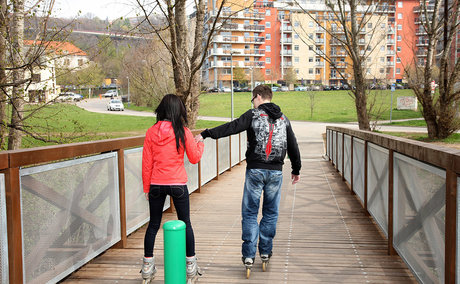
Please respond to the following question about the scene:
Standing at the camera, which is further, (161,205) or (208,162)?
(208,162)

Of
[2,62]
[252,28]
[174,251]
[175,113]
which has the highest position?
[252,28]

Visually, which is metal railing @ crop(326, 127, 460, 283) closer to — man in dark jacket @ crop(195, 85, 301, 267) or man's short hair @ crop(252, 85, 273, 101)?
man in dark jacket @ crop(195, 85, 301, 267)

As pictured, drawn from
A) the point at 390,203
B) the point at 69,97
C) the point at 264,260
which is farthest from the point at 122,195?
the point at 69,97

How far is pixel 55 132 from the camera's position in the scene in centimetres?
1016

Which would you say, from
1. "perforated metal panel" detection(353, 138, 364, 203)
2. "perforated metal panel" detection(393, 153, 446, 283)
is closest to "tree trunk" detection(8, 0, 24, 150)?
"perforated metal panel" detection(353, 138, 364, 203)

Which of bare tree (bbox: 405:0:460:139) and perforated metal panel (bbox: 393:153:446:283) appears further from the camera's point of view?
bare tree (bbox: 405:0:460:139)

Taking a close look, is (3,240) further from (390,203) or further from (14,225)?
(390,203)

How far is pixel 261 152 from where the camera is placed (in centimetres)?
459

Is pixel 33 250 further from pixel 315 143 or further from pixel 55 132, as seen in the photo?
pixel 315 143

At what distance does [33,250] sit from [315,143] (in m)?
26.6

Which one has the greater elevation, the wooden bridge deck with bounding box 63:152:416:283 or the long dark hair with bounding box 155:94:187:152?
the long dark hair with bounding box 155:94:187:152

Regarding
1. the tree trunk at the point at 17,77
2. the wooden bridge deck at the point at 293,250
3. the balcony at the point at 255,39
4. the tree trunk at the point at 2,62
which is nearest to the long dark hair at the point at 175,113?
the wooden bridge deck at the point at 293,250

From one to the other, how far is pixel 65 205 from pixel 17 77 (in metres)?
6.61

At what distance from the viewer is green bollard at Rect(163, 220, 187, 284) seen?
3.81 meters
